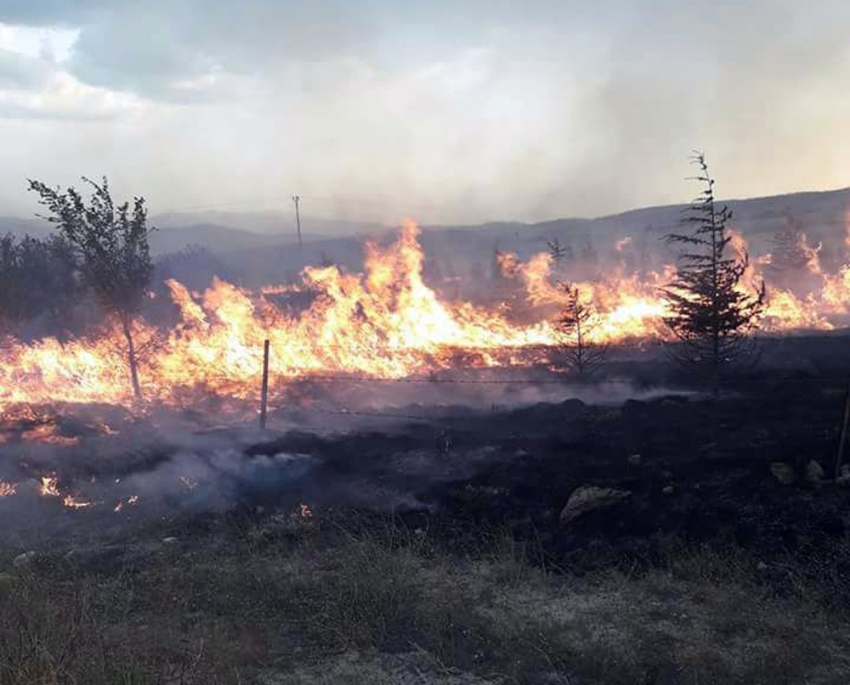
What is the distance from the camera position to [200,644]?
7.75m

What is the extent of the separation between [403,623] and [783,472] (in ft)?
23.8

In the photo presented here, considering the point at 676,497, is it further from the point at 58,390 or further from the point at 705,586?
the point at 58,390

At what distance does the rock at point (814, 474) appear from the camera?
11.1 m

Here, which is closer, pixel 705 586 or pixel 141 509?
pixel 705 586

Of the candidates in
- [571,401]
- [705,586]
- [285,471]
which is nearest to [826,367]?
[571,401]

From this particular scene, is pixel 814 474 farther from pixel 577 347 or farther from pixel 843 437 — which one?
pixel 577 347

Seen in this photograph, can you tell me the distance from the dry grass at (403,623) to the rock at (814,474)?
8.88ft

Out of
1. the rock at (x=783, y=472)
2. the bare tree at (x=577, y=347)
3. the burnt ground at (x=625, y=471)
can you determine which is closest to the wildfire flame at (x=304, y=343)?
the bare tree at (x=577, y=347)

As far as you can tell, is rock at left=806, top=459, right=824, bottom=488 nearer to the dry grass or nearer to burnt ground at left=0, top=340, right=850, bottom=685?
burnt ground at left=0, top=340, right=850, bottom=685

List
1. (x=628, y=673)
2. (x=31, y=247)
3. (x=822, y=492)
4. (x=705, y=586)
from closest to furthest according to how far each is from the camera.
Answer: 1. (x=628, y=673)
2. (x=705, y=586)
3. (x=822, y=492)
4. (x=31, y=247)

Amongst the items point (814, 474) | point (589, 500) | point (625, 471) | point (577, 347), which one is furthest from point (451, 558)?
point (577, 347)

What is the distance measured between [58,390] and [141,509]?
10.7m

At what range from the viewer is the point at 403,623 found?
855cm

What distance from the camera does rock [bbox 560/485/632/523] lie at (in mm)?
11297
